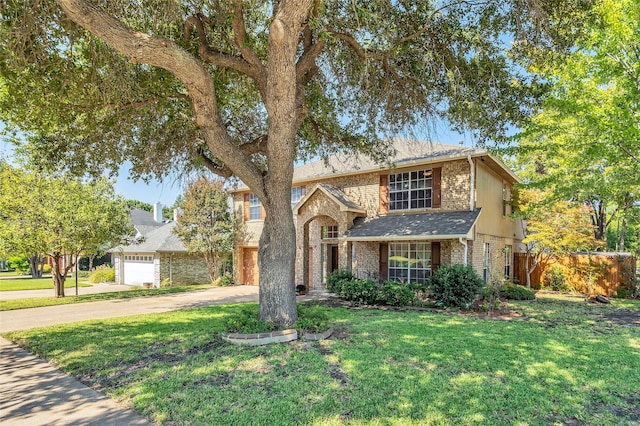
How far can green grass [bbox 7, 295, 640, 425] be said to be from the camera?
4.32 metres

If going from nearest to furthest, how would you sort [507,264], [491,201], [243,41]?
[243,41] < [491,201] < [507,264]

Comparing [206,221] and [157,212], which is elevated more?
[157,212]

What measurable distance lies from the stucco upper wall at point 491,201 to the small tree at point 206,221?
43.9 ft

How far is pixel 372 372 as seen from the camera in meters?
5.54

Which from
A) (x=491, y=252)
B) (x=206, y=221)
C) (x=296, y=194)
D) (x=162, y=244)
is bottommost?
(x=491, y=252)

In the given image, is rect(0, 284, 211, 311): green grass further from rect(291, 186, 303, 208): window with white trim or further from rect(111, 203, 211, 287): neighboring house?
rect(291, 186, 303, 208): window with white trim

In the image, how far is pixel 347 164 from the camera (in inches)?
687

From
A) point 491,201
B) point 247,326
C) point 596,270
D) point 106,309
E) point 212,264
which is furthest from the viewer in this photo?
point 212,264

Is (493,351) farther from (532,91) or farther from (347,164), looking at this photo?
(347,164)

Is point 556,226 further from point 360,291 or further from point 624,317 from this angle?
point 360,291

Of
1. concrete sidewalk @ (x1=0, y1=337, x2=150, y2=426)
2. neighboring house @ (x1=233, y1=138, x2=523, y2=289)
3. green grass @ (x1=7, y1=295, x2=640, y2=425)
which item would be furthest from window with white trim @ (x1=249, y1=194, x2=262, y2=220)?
concrete sidewalk @ (x1=0, y1=337, x2=150, y2=426)

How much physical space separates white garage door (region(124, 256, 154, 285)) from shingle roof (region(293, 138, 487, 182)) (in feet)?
41.3

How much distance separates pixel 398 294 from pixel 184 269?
16.9 m

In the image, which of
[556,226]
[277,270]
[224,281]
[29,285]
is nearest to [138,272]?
[29,285]
